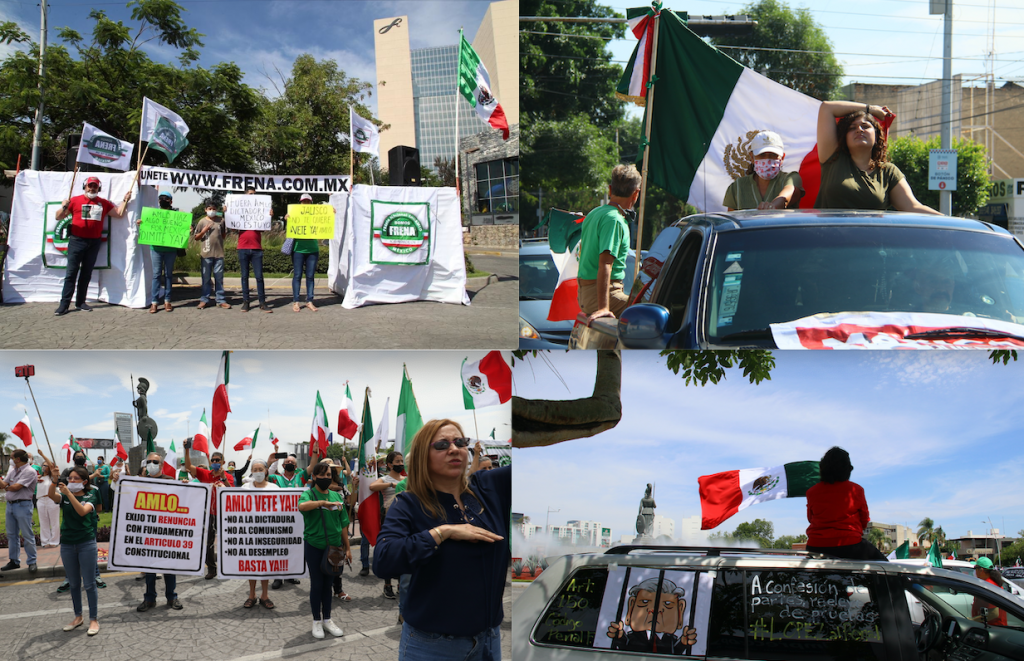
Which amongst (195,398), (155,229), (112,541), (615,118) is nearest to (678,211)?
(615,118)

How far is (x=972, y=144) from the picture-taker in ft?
26.1

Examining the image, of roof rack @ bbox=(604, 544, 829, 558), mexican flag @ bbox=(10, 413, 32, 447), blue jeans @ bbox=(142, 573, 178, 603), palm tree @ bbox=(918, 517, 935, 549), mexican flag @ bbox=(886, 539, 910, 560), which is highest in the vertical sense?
mexican flag @ bbox=(10, 413, 32, 447)

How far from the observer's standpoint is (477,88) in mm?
6469

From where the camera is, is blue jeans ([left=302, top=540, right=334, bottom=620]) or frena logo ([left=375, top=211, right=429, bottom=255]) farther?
frena logo ([left=375, top=211, right=429, bottom=255])

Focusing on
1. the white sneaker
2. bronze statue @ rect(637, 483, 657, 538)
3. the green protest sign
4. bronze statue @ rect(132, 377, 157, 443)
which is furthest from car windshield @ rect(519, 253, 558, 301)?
bronze statue @ rect(637, 483, 657, 538)

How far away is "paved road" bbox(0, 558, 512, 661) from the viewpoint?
3.24 metres

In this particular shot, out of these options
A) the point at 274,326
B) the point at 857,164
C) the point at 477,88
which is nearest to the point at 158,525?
the point at 274,326

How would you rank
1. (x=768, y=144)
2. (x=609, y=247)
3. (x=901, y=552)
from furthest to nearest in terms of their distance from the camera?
(x=768, y=144) < (x=609, y=247) < (x=901, y=552)

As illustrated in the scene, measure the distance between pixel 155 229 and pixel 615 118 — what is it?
593cm

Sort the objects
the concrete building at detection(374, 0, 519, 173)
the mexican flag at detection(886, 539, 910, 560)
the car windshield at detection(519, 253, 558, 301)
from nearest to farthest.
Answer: the mexican flag at detection(886, 539, 910, 560), the concrete building at detection(374, 0, 519, 173), the car windshield at detection(519, 253, 558, 301)

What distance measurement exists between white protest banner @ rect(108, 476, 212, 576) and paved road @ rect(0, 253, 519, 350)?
2.02m

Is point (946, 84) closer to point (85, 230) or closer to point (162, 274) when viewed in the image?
point (162, 274)

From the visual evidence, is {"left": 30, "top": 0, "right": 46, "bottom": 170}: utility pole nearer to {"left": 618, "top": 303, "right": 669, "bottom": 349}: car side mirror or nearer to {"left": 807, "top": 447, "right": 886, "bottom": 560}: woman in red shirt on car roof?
{"left": 618, "top": 303, "right": 669, "bottom": 349}: car side mirror

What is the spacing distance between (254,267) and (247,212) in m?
0.52
